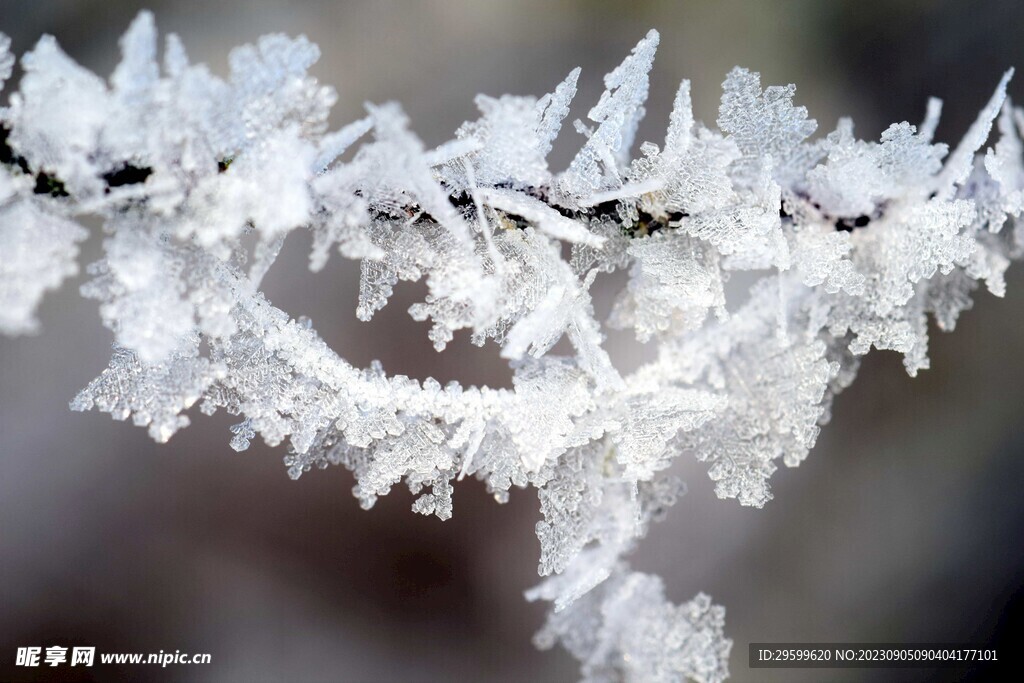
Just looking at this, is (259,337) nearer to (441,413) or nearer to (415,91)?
(441,413)

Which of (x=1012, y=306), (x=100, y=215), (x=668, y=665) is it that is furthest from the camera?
(x=1012, y=306)

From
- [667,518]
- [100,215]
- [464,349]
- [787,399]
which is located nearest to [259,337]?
[100,215]

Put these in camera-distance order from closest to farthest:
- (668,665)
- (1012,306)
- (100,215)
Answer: (100,215) < (668,665) < (1012,306)

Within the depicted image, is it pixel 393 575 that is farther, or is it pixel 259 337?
pixel 393 575

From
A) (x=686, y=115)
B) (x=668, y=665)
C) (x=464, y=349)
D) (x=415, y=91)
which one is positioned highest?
(x=415, y=91)

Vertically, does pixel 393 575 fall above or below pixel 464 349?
below

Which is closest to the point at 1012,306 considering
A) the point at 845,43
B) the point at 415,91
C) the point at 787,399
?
the point at 845,43

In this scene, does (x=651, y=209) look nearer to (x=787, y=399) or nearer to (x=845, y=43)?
(x=787, y=399)
